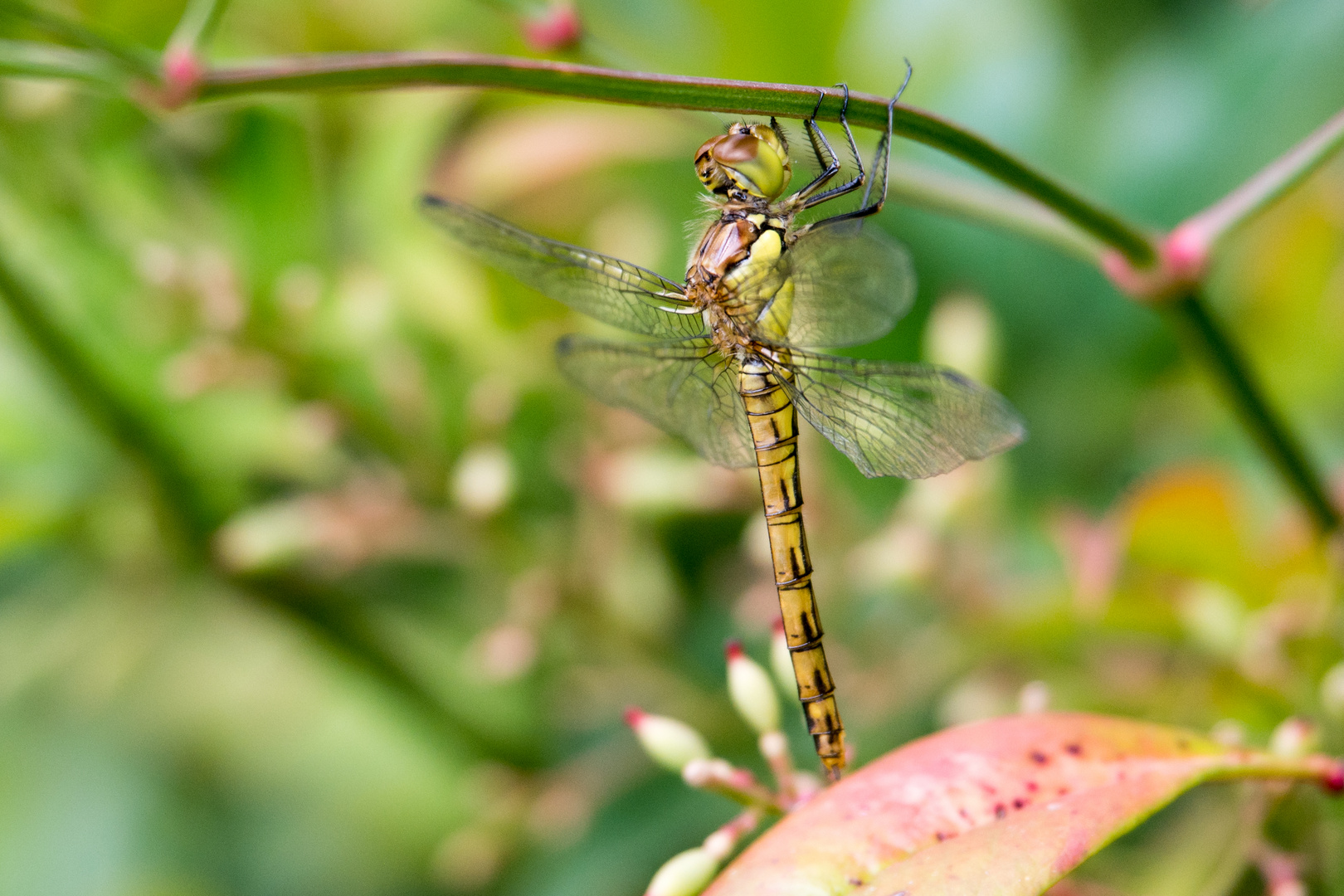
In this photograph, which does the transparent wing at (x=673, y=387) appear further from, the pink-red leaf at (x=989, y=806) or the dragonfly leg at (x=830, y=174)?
the pink-red leaf at (x=989, y=806)

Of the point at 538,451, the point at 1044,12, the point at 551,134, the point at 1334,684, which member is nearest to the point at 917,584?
the point at 1334,684

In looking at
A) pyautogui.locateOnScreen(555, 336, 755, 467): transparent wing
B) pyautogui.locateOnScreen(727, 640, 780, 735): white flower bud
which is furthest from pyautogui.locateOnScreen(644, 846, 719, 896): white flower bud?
pyautogui.locateOnScreen(555, 336, 755, 467): transparent wing

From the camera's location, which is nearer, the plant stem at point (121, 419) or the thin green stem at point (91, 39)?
the thin green stem at point (91, 39)

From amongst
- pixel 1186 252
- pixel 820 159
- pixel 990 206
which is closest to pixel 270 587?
pixel 820 159

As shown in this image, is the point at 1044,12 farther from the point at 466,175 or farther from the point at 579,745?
the point at 579,745

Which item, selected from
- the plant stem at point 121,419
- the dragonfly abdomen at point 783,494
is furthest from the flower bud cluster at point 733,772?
the plant stem at point 121,419

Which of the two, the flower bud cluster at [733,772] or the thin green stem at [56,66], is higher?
the thin green stem at [56,66]

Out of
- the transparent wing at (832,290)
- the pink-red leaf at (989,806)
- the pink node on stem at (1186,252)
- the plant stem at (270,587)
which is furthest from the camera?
the plant stem at (270,587)
